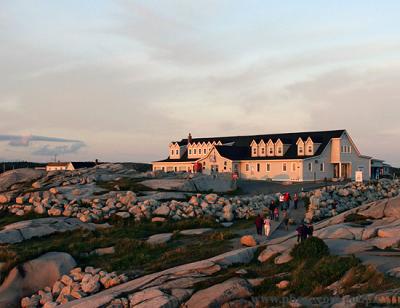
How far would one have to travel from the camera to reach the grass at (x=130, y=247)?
29.7 metres

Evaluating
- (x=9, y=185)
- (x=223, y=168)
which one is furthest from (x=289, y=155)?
→ (x=9, y=185)

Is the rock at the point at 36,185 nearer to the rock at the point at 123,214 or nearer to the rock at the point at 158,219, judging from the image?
the rock at the point at 123,214

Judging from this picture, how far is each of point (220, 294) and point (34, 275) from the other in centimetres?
1389

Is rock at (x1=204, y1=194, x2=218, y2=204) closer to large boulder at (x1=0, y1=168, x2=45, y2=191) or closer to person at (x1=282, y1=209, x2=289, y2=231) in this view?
person at (x1=282, y1=209, x2=289, y2=231)

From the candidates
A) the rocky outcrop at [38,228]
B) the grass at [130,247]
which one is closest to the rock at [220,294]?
the grass at [130,247]

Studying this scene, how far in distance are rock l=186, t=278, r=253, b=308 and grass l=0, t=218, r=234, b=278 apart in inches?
264

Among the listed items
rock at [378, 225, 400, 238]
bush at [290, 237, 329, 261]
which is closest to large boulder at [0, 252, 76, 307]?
bush at [290, 237, 329, 261]

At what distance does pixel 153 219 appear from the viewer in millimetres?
43219

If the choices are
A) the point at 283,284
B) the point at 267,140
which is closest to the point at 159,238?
the point at 283,284

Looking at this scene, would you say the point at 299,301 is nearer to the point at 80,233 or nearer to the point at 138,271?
the point at 138,271

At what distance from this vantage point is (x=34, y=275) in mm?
29750

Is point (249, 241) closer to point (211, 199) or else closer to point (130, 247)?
point (130, 247)

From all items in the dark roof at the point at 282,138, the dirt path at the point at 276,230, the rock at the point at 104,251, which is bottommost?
the rock at the point at 104,251

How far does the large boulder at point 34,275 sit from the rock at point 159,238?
6003 millimetres
